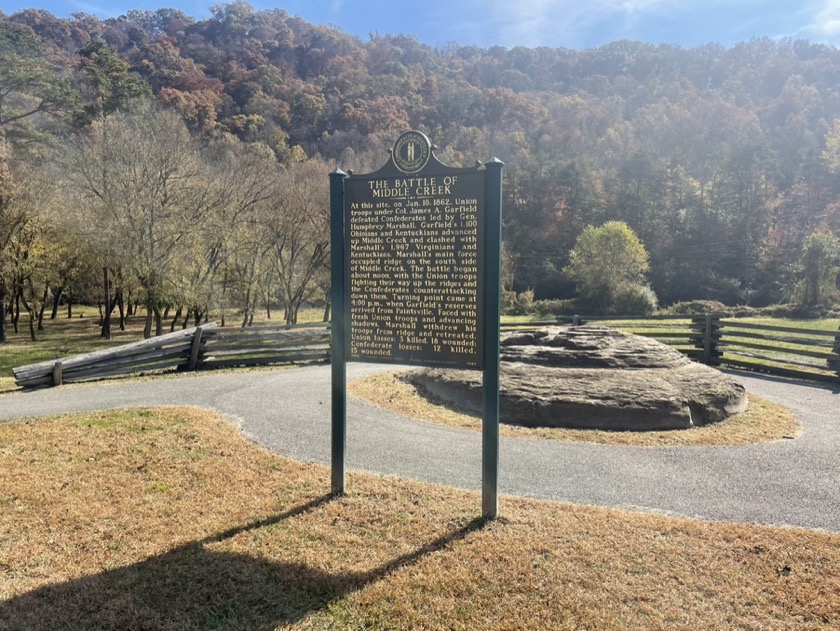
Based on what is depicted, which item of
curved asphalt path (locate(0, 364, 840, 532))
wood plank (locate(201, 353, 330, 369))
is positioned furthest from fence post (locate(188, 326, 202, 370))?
curved asphalt path (locate(0, 364, 840, 532))

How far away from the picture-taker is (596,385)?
374 inches

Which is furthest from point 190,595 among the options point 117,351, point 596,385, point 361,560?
point 117,351

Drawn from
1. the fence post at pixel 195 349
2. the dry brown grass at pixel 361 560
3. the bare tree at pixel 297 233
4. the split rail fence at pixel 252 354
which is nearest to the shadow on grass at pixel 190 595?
the dry brown grass at pixel 361 560

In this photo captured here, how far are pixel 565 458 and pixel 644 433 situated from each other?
2.13 meters

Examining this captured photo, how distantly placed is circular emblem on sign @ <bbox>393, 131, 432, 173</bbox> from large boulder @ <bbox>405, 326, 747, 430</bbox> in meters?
5.18

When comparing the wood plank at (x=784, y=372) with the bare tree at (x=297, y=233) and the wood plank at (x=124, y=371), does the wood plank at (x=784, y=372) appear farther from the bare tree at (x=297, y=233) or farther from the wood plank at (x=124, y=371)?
the bare tree at (x=297, y=233)

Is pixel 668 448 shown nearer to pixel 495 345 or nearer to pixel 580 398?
pixel 580 398

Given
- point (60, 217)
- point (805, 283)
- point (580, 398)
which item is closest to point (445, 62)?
point (805, 283)

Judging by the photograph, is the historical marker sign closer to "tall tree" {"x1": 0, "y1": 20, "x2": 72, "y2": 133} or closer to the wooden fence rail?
the wooden fence rail

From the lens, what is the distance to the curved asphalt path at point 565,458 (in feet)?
18.7

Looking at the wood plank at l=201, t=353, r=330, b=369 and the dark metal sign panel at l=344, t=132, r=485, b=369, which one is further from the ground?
the dark metal sign panel at l=344, t=132, r=485, b=369

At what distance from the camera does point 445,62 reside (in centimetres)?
12575

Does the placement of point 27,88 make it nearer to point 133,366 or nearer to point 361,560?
point 133,366

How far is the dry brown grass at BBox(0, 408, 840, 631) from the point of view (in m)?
3.59
